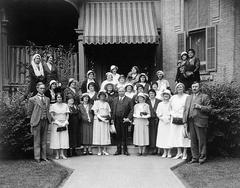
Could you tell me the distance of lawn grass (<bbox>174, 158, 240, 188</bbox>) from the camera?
8.15m

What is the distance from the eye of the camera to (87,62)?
15898mm

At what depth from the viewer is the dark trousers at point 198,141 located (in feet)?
33.7

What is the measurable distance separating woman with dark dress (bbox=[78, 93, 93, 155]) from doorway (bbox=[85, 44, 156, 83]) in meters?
4.49

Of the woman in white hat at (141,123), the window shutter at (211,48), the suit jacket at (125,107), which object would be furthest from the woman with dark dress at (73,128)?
the window shutter at (211,48)

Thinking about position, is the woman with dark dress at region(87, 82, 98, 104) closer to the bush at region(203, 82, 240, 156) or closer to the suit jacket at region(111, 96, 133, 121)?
the suit jacket at region(111, 96, 133, 121)

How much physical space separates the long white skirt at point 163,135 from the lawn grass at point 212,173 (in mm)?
1247

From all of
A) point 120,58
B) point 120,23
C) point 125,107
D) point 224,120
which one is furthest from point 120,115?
point 120,58

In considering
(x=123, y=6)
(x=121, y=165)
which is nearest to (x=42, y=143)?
(x=121, y=165)

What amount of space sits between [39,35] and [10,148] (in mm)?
7295

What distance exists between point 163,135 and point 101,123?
1734 mm

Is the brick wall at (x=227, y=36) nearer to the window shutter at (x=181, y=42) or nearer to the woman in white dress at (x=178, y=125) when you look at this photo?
the window shutter at (x=181, y=42)

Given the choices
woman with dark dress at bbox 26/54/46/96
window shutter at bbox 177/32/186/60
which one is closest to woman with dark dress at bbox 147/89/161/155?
woman with dark dress at bbox 26/54/46/96

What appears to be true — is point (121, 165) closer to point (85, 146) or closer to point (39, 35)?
point (85, 146)

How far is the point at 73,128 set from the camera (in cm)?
1148
